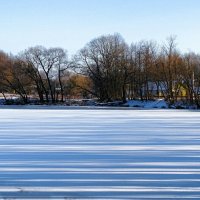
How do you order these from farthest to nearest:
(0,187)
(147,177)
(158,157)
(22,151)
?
1. (22,151)
2. (158,157)
3. (147,177)
4. (0,187)

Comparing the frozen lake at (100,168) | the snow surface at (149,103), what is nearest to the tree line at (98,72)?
the snow surface at (149,103)

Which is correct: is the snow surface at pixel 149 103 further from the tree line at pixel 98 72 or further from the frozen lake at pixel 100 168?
the frozen lake at pixel 100 168

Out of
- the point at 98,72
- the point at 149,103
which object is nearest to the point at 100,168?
the point at 149,103

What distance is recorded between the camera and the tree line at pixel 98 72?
54625mm

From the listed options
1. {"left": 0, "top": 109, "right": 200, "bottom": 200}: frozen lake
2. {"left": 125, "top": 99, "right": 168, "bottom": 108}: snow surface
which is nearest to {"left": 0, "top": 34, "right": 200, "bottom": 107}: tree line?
{"left": 125, "top": 99, "right": 168, "bottom": 108}: snow surface

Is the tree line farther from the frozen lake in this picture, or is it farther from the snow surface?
the frozen lake

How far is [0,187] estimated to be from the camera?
18.6ft

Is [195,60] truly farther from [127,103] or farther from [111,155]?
[111,155]

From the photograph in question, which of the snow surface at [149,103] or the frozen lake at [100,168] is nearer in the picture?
the frozen lake at [100,168]

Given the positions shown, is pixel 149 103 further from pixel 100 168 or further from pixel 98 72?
pixel 100 168

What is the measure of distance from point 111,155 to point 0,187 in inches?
123

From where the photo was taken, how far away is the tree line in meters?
54.6

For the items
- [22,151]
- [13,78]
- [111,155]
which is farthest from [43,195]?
[13,78]

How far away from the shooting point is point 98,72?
→ 61.5 m
